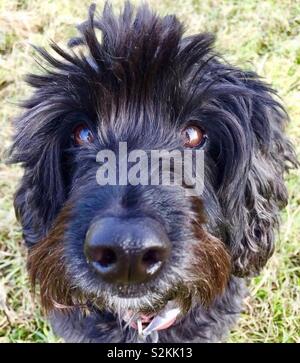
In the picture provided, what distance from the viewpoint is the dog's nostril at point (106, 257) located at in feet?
6.26

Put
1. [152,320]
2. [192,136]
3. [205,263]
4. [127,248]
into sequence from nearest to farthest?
[127,248] < [205,263] < [192,136] < [152,320]

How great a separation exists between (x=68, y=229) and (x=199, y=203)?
0.55 m

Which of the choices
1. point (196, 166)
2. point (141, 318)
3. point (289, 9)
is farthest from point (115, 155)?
point (289, 9)

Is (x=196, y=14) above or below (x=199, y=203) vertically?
above

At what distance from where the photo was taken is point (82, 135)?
247 cm

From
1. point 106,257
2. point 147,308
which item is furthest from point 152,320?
point 106,257

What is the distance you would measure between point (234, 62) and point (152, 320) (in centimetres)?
198

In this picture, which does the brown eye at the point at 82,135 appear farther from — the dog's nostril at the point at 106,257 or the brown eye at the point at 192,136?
the dog's nostril at the point at 106,257

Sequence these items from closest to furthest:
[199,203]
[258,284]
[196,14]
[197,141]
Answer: [199,203]
[197,141]
[258,284]
[196,14]

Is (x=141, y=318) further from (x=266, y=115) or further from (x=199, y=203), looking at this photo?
(x=266, y=115)

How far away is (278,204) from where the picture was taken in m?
2.82

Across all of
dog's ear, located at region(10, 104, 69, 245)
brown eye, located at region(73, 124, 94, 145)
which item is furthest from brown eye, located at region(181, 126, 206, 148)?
dog's ear, located at region(10, 104, 69, 245)

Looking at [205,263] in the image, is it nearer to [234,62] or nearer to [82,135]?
[82,135]

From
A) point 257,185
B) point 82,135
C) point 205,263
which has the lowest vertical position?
point 205,263
